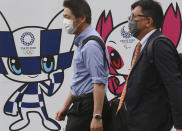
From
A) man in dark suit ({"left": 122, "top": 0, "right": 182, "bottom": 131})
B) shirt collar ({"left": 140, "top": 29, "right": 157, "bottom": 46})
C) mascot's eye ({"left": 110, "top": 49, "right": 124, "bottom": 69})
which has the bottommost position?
mascot's eye ({"left": 110, "top": 49, "right": 124, "bottom": 69})

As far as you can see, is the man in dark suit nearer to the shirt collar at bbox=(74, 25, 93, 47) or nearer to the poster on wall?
the shirt collar at bbox=(74, 25, 93, 47)

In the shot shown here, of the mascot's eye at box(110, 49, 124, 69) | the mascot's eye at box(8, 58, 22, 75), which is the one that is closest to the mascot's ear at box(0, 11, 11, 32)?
the mascot's eye at box(8, 58, 22, 75)

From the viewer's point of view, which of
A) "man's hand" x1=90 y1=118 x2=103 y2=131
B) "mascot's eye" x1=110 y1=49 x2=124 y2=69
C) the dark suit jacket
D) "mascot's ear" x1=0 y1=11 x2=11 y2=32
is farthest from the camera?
"mascot's eye" x1=110 y1=49 x2=124 y2=69

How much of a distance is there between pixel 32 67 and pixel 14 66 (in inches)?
6.1

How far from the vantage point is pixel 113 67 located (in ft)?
11.7

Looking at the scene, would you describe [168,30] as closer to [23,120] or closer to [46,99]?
[46,99]

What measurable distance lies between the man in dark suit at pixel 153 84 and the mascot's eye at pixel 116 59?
60.0 inches

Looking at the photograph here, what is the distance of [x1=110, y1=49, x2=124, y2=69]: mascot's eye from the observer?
11.7 feet

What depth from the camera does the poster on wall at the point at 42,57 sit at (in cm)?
339

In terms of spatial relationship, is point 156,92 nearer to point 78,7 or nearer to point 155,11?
point 155,11

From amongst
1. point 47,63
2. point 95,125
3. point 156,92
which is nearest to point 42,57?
point 47,63

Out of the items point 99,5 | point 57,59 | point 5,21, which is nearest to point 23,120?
point 57,59

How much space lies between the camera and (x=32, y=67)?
136 inches

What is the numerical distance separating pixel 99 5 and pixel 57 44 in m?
0.50
